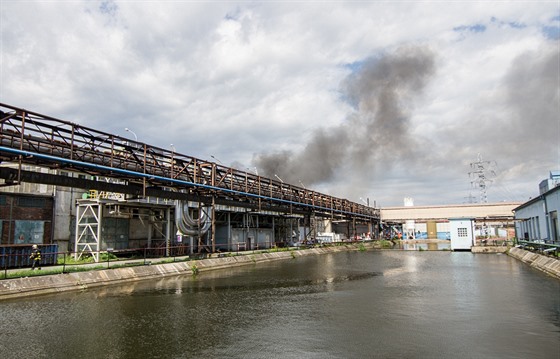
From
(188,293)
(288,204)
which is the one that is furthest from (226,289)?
(288,204)

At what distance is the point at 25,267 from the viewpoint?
2238cm

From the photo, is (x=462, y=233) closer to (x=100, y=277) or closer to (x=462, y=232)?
(x=462, y=232)

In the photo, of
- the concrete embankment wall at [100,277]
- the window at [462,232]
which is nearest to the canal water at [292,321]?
the concrete embankment wall at [100,277]

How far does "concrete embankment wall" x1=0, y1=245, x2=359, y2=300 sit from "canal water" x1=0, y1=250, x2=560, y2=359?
1.25m

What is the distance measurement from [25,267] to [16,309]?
9.64m

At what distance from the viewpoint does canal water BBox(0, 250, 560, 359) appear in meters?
9.38

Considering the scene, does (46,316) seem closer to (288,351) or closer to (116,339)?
(116,339)

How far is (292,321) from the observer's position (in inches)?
483

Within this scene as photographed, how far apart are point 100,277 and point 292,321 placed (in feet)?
44.9

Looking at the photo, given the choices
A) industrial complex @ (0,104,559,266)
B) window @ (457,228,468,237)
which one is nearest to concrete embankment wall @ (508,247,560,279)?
industrial complex @ (0,104,559,266)

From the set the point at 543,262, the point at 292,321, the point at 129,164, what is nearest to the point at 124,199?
the point at 129,164

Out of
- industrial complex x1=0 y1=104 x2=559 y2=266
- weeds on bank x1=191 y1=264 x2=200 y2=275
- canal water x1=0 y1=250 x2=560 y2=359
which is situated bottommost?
canal water x1=0 y1=250 x2=560 y2=359

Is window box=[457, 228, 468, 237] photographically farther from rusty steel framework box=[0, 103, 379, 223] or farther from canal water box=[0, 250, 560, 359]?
canal water box=[0, 250, 560, 359]

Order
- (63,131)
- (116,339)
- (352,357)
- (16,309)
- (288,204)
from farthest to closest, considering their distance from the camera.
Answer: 1. (288,204)
2. (63,131)
3. (16,309)
4. (116,339)
5. (352,357)
